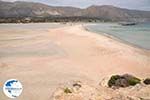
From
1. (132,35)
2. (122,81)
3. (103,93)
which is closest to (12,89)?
(103,93)

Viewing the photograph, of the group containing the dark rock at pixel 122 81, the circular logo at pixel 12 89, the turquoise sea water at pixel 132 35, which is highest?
the circular logo at pixel 12 89

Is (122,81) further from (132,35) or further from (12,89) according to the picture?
(132,35)

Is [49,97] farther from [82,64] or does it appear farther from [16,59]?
[16,59]

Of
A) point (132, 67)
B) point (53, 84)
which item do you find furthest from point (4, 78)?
point (132, 67)

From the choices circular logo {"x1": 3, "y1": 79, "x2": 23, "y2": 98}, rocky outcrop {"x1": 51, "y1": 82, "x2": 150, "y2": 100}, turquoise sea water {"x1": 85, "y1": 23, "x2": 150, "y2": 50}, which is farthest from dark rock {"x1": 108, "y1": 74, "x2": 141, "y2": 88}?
turquoise sea water {"x1": 85, "y1": 23, "x2": 150, "y2": 50}

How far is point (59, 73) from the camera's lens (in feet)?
44.9

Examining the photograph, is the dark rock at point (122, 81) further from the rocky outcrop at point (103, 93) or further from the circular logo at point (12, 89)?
the circular logo at point (12, 89)

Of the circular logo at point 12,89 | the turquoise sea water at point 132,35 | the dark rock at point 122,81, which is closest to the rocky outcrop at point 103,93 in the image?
the dark rock at point 122,81

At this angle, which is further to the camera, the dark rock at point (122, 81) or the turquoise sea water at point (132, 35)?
the turquoise sea water at point (132, 35)

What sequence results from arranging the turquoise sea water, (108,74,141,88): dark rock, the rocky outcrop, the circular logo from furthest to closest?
the turquoise sea water → (108,74,141,88): dark rock → the rocky outcrop → the circular logo

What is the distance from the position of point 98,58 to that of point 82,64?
2718 millimetres

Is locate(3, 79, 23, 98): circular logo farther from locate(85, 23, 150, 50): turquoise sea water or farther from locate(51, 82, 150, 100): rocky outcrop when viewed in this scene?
locate(85, 23, 150, 50): turquoise sea water

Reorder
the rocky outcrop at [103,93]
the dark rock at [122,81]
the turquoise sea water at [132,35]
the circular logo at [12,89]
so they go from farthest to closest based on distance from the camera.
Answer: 1. the turquoise sea water at [132,35]
2. the dark rock at [122,81]
3. the rocky outcrop at [103,93]
4. the circular logo at [12,89]

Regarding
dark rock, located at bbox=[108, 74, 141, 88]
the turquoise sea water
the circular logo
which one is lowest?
the turquoise sea water
